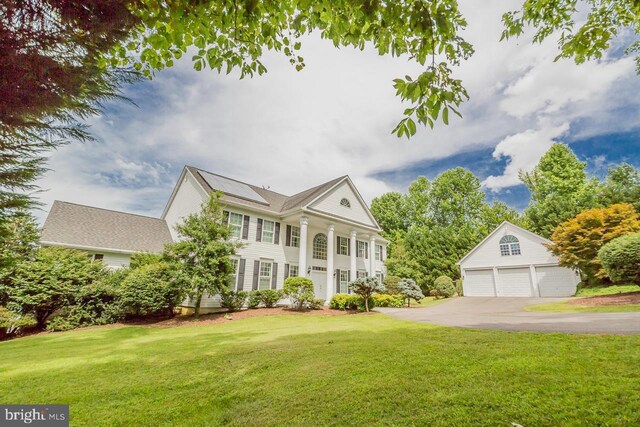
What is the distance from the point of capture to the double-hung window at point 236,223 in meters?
16.6

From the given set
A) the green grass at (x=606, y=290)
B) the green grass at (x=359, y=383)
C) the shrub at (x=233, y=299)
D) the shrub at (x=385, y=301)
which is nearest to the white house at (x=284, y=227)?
the shrub at (x=233, y=299)

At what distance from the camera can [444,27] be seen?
2.52 m

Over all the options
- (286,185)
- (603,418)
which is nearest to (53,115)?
(603,418)

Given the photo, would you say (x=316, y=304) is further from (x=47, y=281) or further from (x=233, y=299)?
(x=47, y=281)

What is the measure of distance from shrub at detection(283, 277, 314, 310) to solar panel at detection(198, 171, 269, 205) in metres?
6.26

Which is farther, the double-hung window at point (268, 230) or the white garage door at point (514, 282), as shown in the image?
the white garage door at point (514, 282)

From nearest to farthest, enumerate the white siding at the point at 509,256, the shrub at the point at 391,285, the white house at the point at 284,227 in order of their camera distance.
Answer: the white house at the point at 284,227 < the shrub at the point at 391,285 < the white siding at the point at 509,256

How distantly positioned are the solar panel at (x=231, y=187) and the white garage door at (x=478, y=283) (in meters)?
20.0

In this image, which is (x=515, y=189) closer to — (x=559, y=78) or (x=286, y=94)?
(x=559, y=78)

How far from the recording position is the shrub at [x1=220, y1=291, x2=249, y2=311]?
14656mm

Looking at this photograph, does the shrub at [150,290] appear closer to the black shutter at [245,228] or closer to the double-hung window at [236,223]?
the double-hung window at [236,223]

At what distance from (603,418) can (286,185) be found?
102 feet

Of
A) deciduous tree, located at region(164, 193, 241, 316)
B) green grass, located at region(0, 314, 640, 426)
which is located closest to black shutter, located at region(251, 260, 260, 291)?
deciduous tree, located at region(164, 193, 241, 316)

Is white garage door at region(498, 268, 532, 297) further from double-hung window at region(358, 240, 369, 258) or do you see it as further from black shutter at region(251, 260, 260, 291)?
black shutter at region(251, 260, 260, 291)
